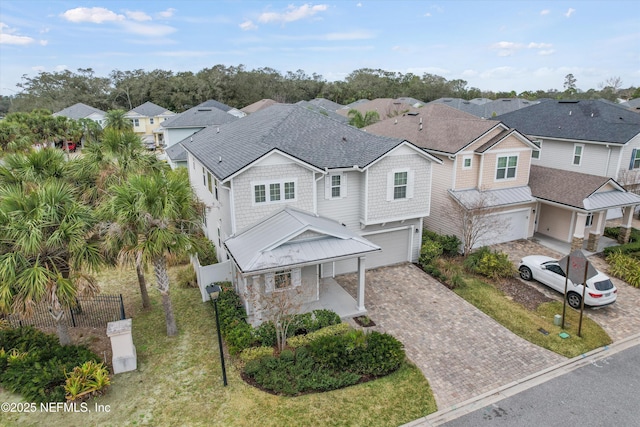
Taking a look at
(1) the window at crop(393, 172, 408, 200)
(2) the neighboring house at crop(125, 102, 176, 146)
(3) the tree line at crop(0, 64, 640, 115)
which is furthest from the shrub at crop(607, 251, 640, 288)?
(3) the tree line at crop(0, 64, 640, 115)

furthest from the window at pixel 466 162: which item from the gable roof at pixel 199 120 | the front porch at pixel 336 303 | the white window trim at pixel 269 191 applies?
the gable roof at pixel 199 120

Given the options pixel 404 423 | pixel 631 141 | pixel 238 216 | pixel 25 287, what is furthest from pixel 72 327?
pixel 631 141

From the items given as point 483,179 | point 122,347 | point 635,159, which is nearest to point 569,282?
point 483,179

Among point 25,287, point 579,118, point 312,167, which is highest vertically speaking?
point 579,118

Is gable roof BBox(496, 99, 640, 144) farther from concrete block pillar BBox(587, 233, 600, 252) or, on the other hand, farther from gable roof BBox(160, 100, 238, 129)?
gable roof BBox(160, 100, 238, 129)

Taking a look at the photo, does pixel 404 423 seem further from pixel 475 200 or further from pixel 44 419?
pixel 475 200

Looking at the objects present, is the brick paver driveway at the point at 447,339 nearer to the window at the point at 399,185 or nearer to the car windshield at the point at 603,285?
the window at the point at 399,185
